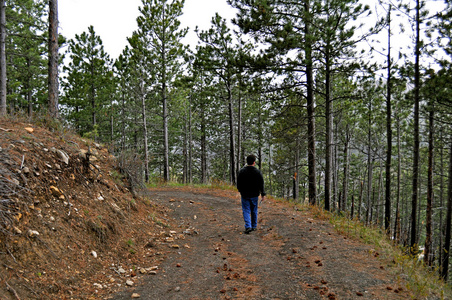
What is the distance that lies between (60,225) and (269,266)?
150 inches

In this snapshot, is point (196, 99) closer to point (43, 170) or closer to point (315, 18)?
point (315, 18)

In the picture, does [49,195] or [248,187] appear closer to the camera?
[49,195]

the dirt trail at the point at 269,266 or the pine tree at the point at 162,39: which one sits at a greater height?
the pine tree at the point at 162,39

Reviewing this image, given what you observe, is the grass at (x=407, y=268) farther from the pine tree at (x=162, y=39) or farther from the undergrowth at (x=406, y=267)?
the pine tree at (x=162, y=39)

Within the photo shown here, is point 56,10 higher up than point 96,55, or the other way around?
point 96,55

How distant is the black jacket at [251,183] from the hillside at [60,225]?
8.42 feet

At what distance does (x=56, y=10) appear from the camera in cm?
902

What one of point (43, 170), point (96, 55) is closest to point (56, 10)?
point (43, 170)

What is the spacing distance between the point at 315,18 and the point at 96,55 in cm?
2198

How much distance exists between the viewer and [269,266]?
4.86 metres

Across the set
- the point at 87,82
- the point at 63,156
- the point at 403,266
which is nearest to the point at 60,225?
the point at 63,156

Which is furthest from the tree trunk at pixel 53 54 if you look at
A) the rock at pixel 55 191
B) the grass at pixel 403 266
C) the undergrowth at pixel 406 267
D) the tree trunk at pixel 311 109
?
the undergrowth at pixel 406 267

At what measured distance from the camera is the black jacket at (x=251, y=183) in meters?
6.96

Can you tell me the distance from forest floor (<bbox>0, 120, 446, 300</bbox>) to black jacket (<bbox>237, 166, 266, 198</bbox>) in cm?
113
